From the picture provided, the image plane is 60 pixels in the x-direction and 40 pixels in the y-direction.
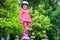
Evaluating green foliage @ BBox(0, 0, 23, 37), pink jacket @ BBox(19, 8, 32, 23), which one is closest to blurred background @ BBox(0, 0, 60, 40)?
green foliage @ BBox(0, 0, 23, 37)

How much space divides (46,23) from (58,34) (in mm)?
3231

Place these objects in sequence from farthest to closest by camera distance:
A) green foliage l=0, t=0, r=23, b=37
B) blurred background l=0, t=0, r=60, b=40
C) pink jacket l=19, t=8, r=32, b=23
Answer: pink jacket l=19, t=8, r=32, b=23, blurred background l=0, t=0, r=60, b=40, green foliage l=0, t=0, r=23, b=37

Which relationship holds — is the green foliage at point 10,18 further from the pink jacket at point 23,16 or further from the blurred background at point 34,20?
the pink jacket at point 23,16

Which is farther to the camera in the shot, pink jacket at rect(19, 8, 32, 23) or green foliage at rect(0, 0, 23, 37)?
pink jacket at rect(19, 8, 32, 23)

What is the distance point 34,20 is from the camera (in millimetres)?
10477

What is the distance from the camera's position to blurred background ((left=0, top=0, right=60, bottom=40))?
7011 mm

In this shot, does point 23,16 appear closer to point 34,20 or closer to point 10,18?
point 10,18

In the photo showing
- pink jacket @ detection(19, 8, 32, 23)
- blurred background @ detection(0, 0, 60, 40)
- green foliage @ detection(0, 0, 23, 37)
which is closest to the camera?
green foliage @ detection(0, 0, 23, 37)

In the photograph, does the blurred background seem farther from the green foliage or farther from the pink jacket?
the pink jacket

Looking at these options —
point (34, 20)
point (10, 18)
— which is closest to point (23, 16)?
point (10, 18)

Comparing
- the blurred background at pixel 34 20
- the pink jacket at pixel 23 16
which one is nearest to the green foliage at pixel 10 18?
the blurred background at pixel 34 20

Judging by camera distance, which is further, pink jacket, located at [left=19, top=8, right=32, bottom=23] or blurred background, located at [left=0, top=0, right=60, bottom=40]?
pink jacket, located at [left=19, top=8, right=32, bottom=23]

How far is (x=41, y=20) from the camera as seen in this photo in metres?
10.5

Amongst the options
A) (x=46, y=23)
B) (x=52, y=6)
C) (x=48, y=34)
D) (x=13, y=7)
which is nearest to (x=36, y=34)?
(x=46, y=23)
